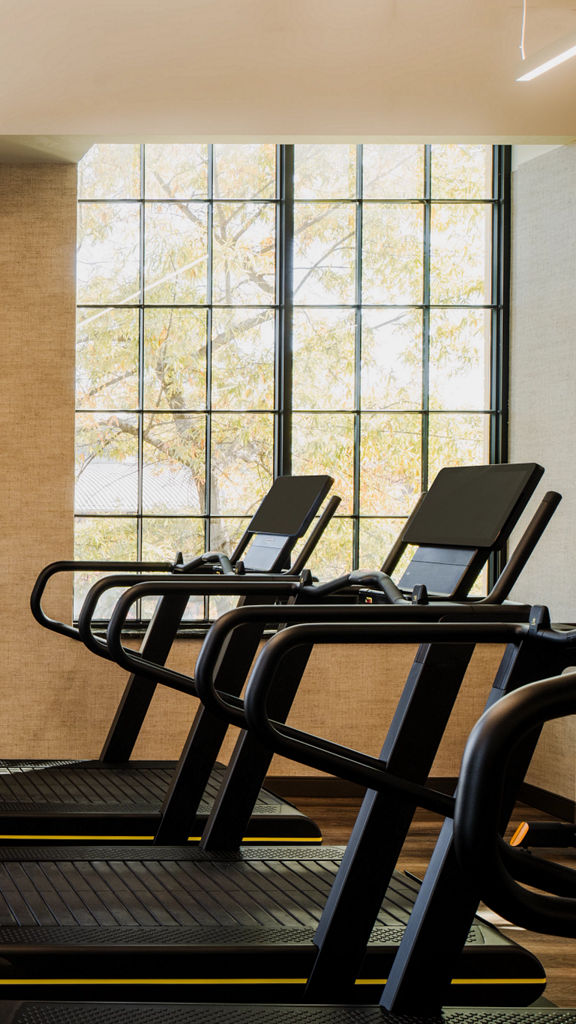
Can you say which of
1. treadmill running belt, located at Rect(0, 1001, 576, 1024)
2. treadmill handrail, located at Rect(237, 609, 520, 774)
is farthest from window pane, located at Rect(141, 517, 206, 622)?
treadmill handrail, located at Rect(237, 609, 520, 774)

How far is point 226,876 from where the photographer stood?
8.66 ft

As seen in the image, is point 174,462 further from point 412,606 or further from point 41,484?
point 412,606

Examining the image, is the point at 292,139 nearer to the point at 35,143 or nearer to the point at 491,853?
the point at 35,143

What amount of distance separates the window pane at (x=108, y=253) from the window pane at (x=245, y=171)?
1.38 feet

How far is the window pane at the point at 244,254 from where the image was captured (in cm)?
500

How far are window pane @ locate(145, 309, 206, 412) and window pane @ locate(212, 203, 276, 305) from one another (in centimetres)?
19

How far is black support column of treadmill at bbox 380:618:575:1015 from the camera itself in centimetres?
183

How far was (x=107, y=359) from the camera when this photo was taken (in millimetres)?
4949

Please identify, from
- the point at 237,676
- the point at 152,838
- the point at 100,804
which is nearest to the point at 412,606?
the point at 237,676

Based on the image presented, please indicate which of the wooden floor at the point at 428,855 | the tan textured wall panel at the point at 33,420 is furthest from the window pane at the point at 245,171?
the wooden floor at the point at 428,855

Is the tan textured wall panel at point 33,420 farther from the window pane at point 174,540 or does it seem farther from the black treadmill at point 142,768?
the black treadmill at point 142,768

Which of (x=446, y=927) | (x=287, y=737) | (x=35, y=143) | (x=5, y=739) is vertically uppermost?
(x=35, y=143)

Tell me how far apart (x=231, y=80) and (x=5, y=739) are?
2.77 meters

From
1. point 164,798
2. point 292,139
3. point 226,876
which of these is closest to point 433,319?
point 292,139
